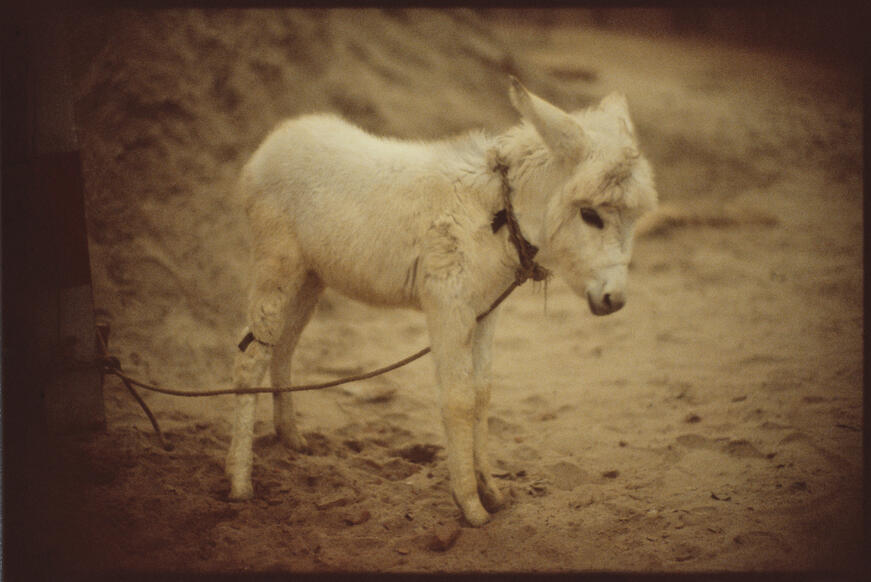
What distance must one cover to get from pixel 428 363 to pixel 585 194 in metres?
2.92

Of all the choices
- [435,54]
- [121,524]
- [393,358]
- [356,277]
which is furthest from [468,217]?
[435,54]

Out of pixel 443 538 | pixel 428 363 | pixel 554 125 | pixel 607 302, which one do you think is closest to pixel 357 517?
pixel 443 538

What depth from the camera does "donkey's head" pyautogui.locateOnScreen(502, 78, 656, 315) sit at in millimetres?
2947

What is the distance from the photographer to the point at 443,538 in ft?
10.4

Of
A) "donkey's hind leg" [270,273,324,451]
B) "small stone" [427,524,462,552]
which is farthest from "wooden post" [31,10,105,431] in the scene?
"small stone" [427,524,462,552]

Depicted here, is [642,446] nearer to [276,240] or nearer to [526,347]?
[526,347]

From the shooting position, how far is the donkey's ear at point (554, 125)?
115 inches

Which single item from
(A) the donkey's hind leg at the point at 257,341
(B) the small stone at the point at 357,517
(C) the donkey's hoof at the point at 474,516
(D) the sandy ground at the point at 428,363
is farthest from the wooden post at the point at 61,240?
(C) the donkey's hoof at the point at 474,516

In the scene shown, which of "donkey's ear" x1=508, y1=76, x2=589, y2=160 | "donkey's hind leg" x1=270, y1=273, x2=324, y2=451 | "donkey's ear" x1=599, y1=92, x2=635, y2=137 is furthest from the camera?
"donkey's hind leg" x1=270, y1=273, x2=324, y2=451

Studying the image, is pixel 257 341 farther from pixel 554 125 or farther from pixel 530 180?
pixel 554 125

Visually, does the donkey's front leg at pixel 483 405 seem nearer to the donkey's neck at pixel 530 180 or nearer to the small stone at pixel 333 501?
the donkey's neck at pixel 530 180

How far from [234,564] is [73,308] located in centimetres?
149

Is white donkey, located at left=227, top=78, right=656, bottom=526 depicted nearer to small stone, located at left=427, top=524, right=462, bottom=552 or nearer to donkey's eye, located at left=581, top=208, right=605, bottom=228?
donkey's eye, located at left=581, top=208, right=605, bottom=228

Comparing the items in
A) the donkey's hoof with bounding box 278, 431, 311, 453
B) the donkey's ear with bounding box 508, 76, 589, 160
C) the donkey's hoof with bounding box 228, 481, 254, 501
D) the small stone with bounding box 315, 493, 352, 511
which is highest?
the donkey's ear with bounding box 508, 76, 589, 160
